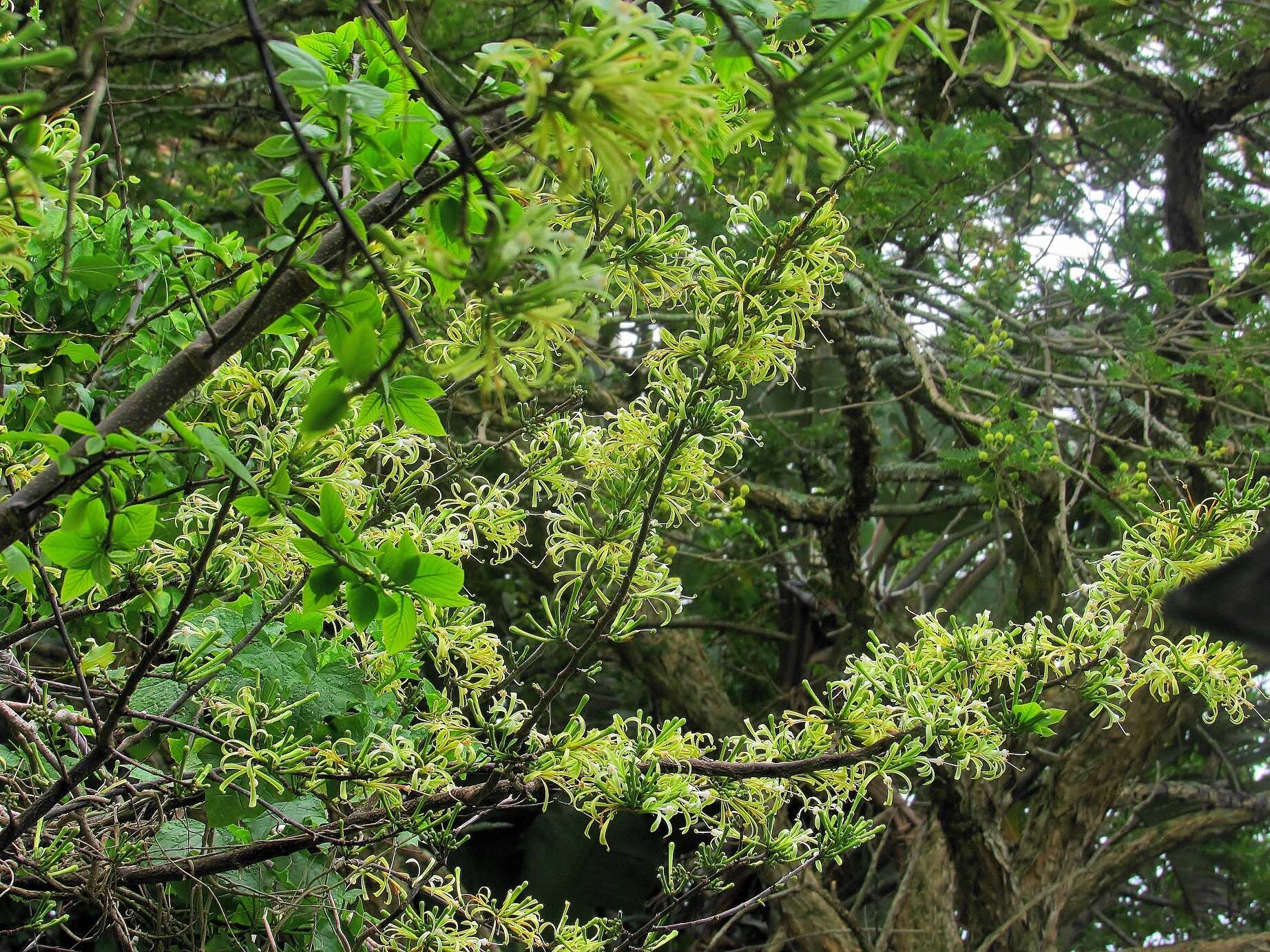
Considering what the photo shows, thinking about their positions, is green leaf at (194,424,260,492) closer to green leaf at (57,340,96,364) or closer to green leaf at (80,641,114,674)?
green leaf at (80,641,114,674)

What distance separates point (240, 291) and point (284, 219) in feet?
0.88

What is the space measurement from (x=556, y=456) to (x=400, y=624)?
672 mm

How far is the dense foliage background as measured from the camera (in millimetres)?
788

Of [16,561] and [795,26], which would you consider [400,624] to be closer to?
[16,561]

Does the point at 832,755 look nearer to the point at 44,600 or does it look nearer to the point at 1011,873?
the point at 44,600

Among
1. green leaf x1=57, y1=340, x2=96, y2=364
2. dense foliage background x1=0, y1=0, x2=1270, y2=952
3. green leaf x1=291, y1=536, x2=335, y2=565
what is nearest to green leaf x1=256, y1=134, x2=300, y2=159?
dense foliage background x1=0, y1=0, x2=1270, y2=952

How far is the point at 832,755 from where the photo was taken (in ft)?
4.09

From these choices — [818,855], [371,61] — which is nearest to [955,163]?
[818,855]

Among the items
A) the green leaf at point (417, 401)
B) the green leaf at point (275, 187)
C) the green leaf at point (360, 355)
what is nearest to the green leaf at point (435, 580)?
the green leaf at point (417, 401)

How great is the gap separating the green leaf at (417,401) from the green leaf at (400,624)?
0.13 metres

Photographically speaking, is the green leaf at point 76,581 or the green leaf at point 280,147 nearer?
the green leaf at point 280,147

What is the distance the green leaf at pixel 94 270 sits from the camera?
1.61 m

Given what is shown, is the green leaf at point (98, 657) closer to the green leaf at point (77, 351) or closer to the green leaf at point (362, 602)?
the green leaf at point (77, 351)

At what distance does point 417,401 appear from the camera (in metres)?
0.89
